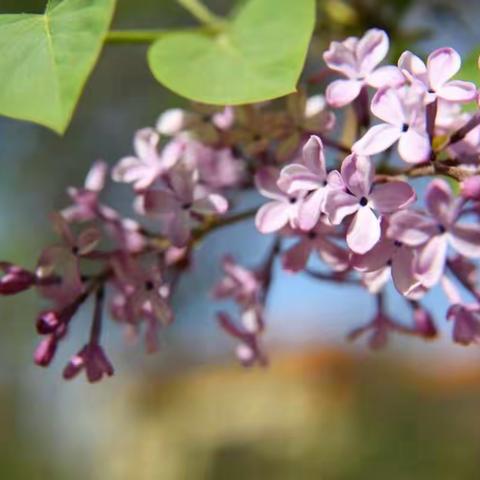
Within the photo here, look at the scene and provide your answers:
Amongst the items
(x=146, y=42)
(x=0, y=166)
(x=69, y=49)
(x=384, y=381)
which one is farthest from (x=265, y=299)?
(x=384, y=381)

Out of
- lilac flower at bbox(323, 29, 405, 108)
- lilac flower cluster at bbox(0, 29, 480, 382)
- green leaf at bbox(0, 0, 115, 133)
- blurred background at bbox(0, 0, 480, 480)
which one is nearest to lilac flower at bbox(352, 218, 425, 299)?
lilac flower cluster at bbox(0, 29, 480, 382)

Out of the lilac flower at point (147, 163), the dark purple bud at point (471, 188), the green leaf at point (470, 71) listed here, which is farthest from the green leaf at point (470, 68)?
the lilac flower at point (147, 163)

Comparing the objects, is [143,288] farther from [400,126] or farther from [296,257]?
[400,126]

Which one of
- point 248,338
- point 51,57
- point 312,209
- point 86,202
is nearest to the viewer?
point 51,57

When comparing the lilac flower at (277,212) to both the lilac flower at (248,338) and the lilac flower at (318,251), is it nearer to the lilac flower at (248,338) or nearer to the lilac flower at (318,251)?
the lilac flower at (318,251)

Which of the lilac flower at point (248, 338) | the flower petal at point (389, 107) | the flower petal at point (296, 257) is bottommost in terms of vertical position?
the lilac flower at point (248, 338)

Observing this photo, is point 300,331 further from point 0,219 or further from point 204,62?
point 204,62

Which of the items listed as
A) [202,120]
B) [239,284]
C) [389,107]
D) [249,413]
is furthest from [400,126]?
[249,413]

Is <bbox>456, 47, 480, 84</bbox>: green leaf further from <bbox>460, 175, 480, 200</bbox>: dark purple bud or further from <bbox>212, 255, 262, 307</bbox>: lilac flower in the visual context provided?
<bbox>212, 255, 262, 307</bbox>: lilac flower
